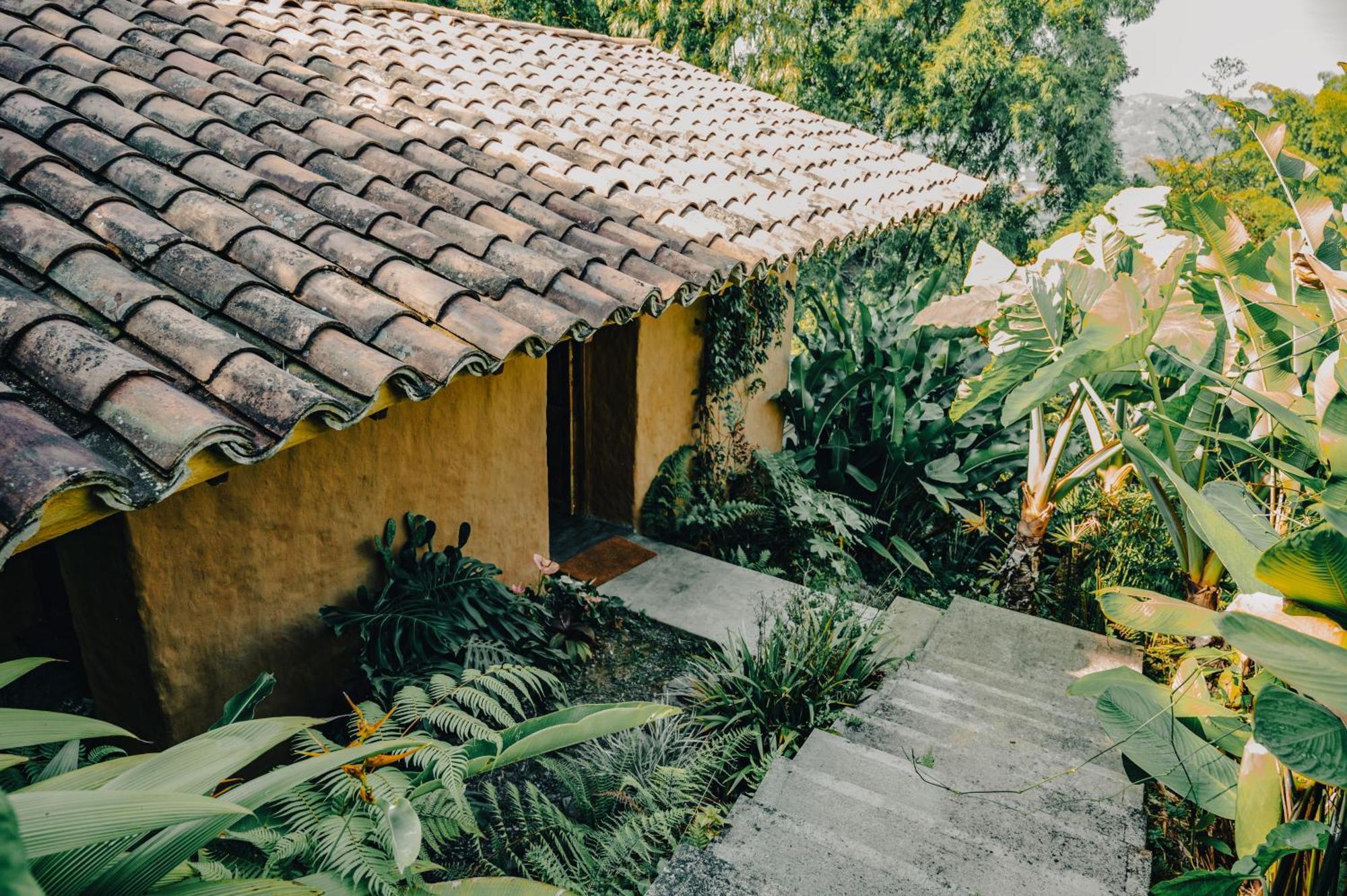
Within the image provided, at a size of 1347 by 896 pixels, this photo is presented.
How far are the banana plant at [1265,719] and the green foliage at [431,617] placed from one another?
101 inches

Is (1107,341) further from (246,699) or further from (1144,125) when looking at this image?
(1144,125)

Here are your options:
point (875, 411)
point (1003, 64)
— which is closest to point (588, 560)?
point (875, 411)

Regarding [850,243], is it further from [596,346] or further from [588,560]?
[588,560]

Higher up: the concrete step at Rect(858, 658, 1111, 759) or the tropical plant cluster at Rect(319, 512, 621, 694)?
the concrete step at Rect(858, 658, 1111, 759)

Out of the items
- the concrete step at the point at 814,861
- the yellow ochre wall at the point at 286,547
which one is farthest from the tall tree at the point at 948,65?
the concrete step at the point at 814,861

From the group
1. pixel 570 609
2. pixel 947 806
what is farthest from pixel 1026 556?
pixel 947 806

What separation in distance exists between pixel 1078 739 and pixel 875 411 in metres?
4.26

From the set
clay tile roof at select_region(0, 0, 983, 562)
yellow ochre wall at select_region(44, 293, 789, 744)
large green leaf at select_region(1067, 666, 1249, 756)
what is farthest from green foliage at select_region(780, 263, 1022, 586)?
large green leaf at select_region(1067, 666, 1249, 756)

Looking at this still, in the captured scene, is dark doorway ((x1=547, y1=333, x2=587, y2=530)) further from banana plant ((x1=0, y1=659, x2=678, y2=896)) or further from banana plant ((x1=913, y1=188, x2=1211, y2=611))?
banana plant ((x1=0, y1=659, x2=678, y2=896))

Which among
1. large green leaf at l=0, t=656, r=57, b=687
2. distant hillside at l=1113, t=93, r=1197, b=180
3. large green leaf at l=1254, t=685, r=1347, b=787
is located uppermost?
distant hillside at l=1113, t=93, r=1197, b=180

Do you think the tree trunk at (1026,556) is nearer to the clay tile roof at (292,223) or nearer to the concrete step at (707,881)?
the clay tile roof at (292,223)

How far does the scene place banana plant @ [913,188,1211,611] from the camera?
9.33 feet

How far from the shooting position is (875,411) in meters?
7.22

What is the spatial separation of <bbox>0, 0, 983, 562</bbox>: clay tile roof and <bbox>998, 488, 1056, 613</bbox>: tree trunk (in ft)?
7.41
